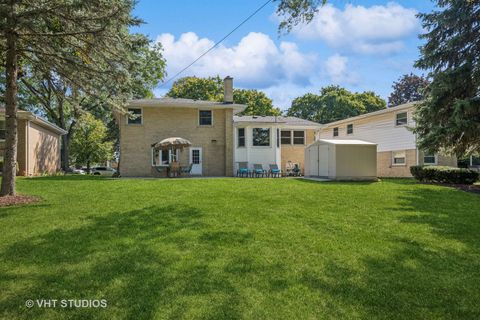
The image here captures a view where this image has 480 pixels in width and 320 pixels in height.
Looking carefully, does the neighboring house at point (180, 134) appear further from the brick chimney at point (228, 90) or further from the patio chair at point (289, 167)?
the patio chair at point (289, 167)

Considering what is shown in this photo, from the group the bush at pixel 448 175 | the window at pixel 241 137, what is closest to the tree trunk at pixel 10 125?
the window at pixel 241 137

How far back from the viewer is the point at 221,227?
7.13 m

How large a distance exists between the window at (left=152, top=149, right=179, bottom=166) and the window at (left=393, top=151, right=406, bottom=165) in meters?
15.1

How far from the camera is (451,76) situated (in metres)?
13.3

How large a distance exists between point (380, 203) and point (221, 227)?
5.21 metres

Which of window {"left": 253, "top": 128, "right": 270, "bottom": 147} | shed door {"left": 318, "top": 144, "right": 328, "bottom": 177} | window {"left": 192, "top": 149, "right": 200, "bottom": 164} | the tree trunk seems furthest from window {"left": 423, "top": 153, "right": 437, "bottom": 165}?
the tree trunk

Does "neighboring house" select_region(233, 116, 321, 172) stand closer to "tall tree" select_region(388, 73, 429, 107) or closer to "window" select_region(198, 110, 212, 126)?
"window" select_region(198, 110, 212, 126)

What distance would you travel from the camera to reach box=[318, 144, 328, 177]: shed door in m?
19.7

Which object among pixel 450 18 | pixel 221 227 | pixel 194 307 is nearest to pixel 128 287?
pixel 194 307

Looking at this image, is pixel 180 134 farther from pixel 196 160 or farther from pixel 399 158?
pixel 399 158

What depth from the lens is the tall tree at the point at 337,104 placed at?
52500mm

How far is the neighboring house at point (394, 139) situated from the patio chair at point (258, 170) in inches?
370

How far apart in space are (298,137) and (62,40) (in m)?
20.0

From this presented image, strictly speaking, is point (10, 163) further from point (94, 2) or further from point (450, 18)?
point (450, 18)
